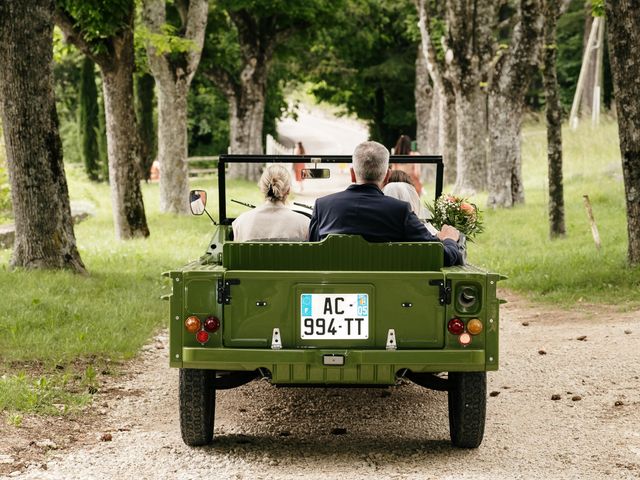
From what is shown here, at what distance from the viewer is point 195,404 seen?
590 cm

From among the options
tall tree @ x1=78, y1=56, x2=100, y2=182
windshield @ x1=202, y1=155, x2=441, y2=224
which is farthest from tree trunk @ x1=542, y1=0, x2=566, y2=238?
tall tree @ x1=78, y1=56, x2=100, y2=182

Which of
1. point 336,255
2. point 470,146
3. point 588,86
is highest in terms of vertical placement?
point 588,86

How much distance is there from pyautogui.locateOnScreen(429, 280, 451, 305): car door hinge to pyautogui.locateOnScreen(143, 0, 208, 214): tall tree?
16458 mm

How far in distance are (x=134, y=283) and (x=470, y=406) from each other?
712 centimetres

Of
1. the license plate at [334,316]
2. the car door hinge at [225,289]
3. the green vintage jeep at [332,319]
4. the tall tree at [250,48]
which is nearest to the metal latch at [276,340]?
the green vintage jeep at [332,319]

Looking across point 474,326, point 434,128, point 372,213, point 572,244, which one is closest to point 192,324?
point 372,213

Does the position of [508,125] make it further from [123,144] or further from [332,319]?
[332,319]

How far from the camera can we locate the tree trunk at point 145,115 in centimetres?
4025

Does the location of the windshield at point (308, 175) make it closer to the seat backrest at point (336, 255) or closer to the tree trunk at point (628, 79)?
the seat backrest at point (336, 255)

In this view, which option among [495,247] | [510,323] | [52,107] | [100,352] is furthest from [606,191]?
[100,352]

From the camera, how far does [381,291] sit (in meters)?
5.66

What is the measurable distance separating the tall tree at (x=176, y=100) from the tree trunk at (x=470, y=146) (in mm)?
6499

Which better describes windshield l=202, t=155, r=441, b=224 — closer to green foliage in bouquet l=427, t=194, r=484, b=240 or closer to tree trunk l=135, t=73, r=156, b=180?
green foliage in bouquet l=427, t=194, r=484, b=240

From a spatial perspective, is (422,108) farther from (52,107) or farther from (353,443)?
(353,443)
